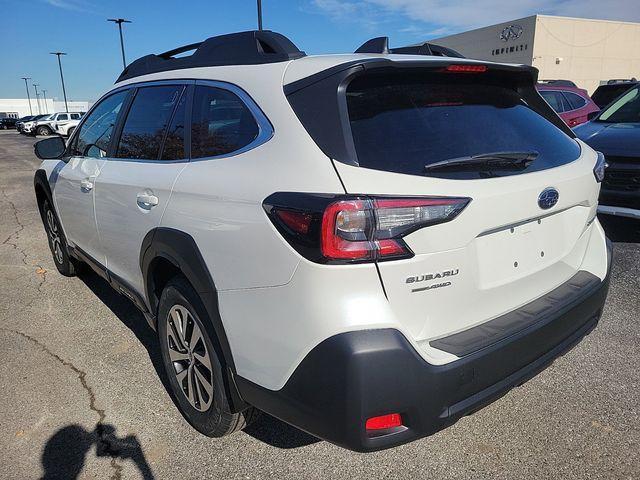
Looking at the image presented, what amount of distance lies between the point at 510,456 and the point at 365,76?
6.05 feet

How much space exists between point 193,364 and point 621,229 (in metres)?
5.50

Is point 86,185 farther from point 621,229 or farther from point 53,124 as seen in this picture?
point 53,124

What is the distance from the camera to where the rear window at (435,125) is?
5.94 ft

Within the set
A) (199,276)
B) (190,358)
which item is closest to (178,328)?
(190,358)

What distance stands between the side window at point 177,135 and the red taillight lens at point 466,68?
52.7 inches

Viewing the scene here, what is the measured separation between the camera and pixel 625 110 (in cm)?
612

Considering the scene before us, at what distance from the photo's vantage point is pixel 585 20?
49.2 metres

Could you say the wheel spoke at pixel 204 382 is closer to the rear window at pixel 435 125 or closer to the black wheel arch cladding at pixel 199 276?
the black wheel arch cladding at pixel 199 276

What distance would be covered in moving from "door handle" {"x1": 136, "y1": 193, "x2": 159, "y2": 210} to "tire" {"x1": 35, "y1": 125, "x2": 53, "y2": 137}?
45020 mm

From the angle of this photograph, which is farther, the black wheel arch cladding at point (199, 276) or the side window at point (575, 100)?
the side window at point (575, 100)

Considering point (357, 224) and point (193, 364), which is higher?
point (357, 224)

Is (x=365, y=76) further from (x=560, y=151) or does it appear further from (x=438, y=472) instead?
(x=438, y=472)

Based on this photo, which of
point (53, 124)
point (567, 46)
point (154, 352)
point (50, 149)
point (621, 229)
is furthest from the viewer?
point (567, 46)

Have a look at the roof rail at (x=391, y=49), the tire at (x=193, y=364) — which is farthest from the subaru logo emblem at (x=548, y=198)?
the tire at (x=193, y=364)
